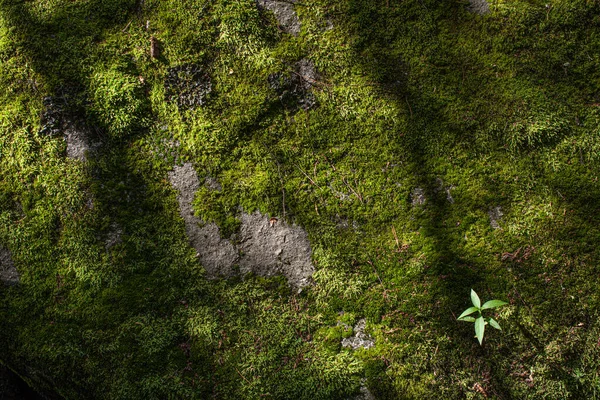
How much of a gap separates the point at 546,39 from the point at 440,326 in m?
2.67

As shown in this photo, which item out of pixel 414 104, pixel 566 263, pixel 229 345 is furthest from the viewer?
pixel 414 104

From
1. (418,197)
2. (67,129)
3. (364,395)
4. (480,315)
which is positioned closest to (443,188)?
(418,197)

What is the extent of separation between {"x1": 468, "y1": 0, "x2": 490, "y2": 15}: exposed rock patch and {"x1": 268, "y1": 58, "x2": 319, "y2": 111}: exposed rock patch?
1564mm

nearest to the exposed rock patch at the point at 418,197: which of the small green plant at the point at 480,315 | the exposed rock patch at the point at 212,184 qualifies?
the small green plant at the point at 480,315

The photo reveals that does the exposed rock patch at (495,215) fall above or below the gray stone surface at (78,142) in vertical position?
below

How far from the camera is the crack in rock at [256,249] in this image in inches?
125

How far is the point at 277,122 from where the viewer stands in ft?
11.0

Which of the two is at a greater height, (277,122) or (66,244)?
(277,122)

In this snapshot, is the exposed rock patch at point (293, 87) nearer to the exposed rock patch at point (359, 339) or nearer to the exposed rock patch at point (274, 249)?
the exposed rock patch at point (274, 249)

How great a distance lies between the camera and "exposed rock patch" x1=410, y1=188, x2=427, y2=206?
3094 mm

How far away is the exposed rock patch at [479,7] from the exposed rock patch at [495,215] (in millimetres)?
1831

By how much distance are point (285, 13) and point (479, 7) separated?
5.96ft

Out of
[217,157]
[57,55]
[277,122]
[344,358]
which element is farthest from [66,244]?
[344,358]

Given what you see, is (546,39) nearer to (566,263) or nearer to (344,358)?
(566,263)
